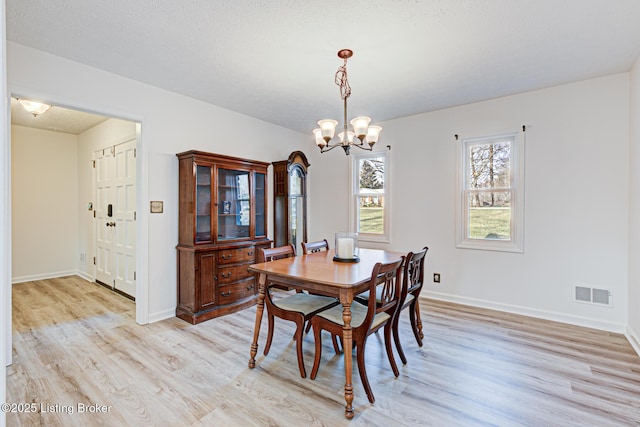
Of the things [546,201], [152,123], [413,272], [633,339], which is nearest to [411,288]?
[413,272]

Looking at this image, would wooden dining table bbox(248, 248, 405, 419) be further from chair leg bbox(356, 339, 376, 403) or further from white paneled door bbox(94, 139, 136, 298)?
white paneled door bbox(94, 139, 136, 298)

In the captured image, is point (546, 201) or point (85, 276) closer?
point (546, 201)

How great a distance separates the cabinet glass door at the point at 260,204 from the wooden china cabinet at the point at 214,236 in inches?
8.3

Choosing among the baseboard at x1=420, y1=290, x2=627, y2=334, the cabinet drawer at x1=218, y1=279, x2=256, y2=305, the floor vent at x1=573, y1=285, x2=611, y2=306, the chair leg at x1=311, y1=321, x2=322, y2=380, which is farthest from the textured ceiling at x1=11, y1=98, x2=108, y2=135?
the floor vent at x1=573, y1=285, x2=611, y2=306

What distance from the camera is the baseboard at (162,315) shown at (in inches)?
136

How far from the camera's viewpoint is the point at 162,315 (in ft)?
11.6

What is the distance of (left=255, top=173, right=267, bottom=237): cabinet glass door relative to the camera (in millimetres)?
4406

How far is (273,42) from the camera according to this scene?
257 cm

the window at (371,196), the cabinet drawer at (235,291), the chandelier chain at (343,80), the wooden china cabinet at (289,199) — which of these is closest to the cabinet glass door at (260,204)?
the wooden china cabinet at (289,199)

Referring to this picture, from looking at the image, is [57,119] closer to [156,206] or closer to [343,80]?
[156,206]

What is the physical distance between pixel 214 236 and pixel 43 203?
12.7 ft

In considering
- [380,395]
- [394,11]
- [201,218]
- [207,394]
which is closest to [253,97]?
[201,218]

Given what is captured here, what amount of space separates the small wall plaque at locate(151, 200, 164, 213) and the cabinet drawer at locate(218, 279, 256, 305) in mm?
1123

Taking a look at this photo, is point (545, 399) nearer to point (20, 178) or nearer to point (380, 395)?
point (380, 395)
